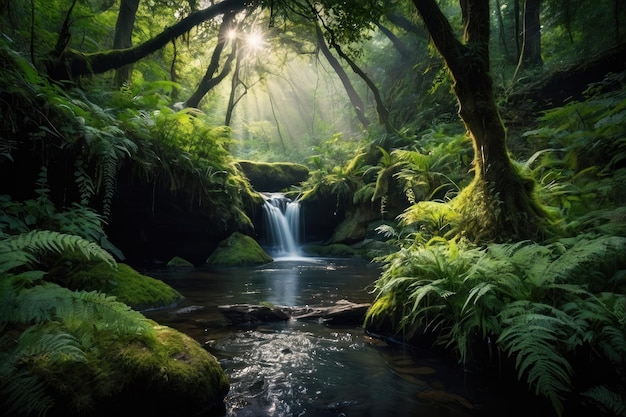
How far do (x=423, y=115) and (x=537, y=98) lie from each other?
447 cm

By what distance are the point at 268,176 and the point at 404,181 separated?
7068mm

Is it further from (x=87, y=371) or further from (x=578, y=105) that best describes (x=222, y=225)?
(x=578, y=105)

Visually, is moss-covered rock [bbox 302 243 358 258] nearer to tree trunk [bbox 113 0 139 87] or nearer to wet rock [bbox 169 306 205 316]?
wet rock [bbox 169 306 205 316]

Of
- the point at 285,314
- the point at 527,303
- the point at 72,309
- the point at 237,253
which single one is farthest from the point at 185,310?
the point at 237,253

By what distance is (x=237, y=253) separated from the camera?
32.0 ft

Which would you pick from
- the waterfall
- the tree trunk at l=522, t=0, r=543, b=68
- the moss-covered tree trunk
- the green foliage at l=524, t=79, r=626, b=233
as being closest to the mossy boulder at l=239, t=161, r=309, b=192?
the waterfall

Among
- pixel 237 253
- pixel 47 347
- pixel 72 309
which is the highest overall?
pixel 237 253

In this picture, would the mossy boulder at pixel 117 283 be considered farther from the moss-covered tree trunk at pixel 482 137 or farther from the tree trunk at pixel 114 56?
the moss-covered tree trunk at pixel 482 137

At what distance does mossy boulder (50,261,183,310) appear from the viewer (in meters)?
4.29

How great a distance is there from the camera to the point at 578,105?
6965 mm

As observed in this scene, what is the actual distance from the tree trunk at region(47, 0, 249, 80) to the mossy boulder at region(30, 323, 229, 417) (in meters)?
6.41

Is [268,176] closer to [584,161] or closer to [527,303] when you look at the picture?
[584,161]

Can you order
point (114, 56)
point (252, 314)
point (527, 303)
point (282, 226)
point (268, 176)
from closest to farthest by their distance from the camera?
point (527, 303), point (252, 314), point (114, 56), point (282, 226), point (268, 176)

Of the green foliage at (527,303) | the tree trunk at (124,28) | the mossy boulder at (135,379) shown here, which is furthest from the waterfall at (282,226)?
the mossy boulder at (135,379)
